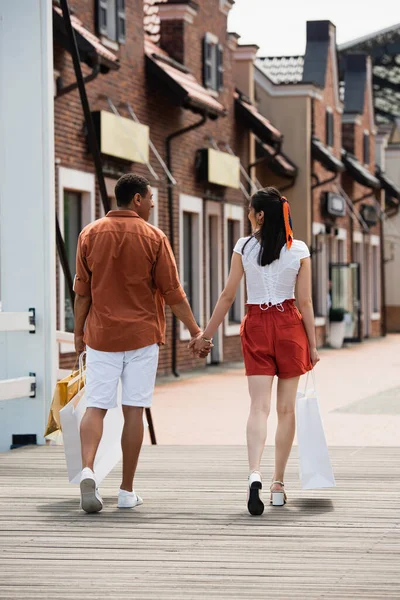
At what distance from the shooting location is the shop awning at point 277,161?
29.3 meters

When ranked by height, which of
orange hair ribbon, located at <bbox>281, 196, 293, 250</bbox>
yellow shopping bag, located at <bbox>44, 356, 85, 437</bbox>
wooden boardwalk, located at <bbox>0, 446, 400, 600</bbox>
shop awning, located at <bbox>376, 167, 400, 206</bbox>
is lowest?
wooden boardwalk, located at <bbox>0, 446, 400, 600</bbox>

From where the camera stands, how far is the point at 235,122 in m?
27.9

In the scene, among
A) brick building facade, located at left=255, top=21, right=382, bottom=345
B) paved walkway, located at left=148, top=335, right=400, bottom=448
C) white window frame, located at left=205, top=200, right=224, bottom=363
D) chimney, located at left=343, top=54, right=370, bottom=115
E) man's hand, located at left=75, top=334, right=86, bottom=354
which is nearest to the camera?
man's hand, located at left=75, top=334, right=86, bottom=354

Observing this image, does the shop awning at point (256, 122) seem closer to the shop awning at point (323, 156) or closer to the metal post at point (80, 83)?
the shop awning at point (323, 156)

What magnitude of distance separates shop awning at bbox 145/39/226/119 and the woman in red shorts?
14.4 m

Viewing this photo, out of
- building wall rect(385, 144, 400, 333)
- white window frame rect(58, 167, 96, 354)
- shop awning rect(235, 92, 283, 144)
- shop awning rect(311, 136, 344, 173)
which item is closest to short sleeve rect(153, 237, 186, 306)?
white window frame rect(58, 167, 96, 354)

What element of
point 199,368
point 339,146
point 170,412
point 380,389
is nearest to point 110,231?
point 170,412

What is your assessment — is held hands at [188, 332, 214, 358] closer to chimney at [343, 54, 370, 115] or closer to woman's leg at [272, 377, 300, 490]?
woman's leg at [272, 377, 300, 490]

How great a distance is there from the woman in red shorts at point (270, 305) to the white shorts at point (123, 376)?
1.49 ft

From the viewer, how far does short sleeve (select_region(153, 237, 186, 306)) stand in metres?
7.27

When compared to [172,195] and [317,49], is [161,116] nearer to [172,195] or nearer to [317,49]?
[172,195]

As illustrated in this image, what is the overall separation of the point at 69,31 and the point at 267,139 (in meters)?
17.7

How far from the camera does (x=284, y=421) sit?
747 cm

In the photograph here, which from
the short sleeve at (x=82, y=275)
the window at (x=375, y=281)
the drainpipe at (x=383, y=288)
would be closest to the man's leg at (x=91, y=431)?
the short sleeve at (x=82, y=275)
